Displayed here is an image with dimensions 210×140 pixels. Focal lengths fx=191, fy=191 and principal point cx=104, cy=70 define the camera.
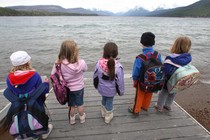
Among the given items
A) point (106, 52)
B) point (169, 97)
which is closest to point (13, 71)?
point (106, 52)

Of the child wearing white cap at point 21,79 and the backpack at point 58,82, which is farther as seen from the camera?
the backpack at point 58,82

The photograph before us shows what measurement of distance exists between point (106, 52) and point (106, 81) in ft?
1.61

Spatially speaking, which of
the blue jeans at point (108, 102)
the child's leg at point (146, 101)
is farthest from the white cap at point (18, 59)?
the child's leg at point (146, 101)

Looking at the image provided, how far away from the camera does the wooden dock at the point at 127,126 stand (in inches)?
120

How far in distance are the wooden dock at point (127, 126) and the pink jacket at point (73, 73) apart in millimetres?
747

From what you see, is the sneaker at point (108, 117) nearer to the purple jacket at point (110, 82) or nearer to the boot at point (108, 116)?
the boot at point (108, 116)

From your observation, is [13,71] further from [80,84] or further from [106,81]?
[106,81]

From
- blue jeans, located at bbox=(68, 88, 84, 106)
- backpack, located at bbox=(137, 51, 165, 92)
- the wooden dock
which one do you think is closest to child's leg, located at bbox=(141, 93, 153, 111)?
the wooden dock

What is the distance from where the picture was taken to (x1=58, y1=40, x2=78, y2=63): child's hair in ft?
9.02

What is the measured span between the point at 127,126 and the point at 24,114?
1.69 metres

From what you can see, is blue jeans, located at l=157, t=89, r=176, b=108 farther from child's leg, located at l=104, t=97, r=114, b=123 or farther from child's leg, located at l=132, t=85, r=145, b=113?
child's leg, located at l=104, t=97, r=114, b=123

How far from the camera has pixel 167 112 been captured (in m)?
3.76

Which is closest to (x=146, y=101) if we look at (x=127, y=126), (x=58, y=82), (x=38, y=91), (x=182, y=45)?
(x=127, y=126)

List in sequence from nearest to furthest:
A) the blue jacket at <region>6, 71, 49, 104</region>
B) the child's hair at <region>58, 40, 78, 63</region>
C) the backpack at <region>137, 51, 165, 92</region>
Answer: the blue jacket at <region>6, 71, 49, 104</region>
the child's hair at <region>58, 40, 78, 63</region>
the backpack at <region>137, 51, 165, 92</region>
